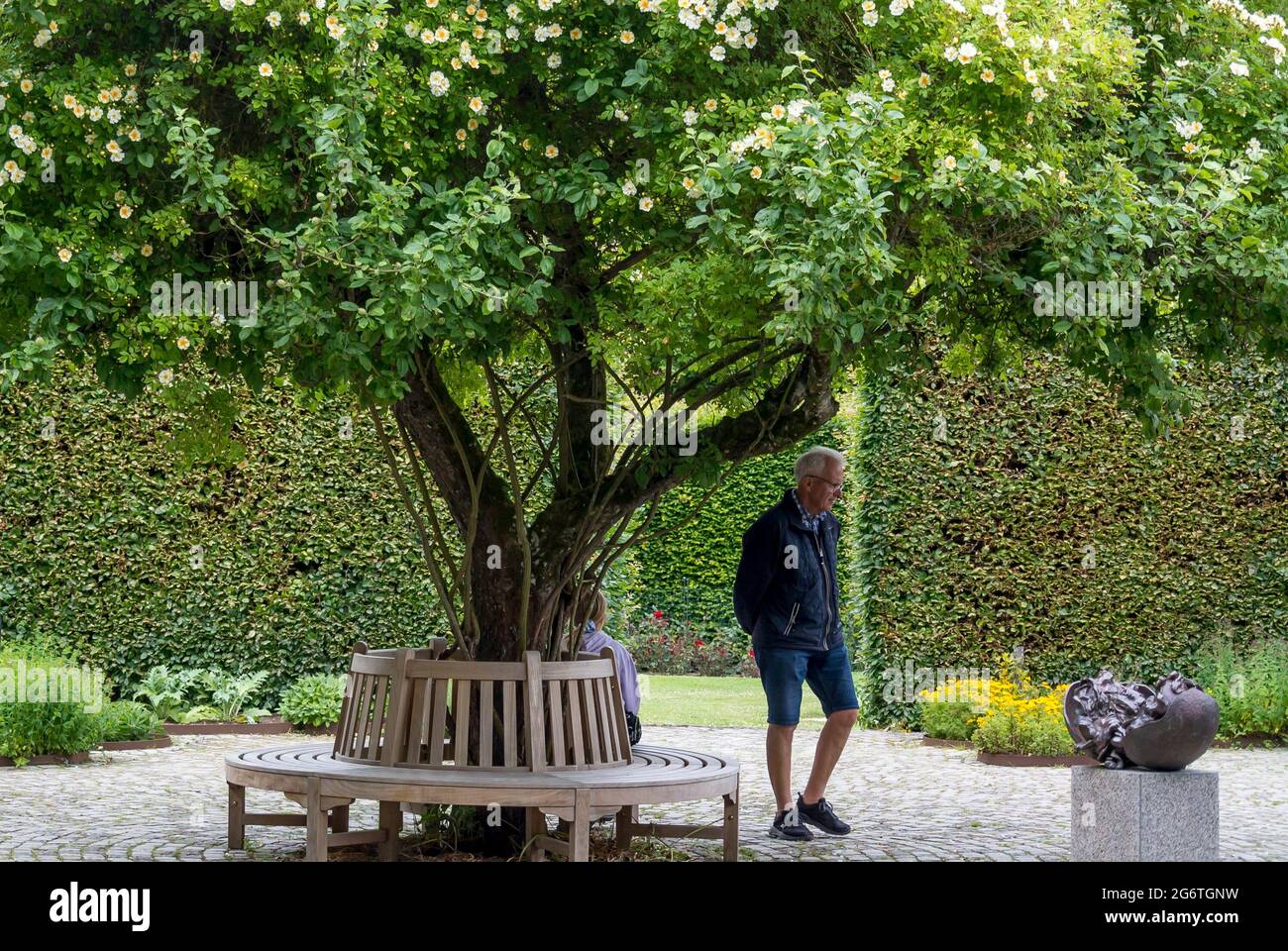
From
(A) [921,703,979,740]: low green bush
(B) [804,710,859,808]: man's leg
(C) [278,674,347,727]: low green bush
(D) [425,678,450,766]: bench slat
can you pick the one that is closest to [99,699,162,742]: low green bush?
(C) [278,674,347,727]: low green bush

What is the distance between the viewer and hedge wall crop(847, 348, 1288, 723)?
11.3 metres

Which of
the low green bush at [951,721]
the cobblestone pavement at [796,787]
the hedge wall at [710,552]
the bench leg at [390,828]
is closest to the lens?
the bench leg at [390,828]

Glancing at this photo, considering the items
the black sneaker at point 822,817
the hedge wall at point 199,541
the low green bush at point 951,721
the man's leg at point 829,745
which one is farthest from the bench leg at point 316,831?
the low green bush at point 951,721

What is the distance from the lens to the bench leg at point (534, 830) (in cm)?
575

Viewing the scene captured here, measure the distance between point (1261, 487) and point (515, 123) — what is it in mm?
8773

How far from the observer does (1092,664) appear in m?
11.3

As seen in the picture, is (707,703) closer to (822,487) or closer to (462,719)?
(822,487)

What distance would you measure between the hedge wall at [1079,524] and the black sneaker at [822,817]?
15.9ft

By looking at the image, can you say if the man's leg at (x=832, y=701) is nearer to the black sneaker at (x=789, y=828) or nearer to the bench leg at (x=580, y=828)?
the black sneaker at (x=789, y=828)

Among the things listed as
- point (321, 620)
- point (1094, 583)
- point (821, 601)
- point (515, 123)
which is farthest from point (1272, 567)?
point (515, 123)

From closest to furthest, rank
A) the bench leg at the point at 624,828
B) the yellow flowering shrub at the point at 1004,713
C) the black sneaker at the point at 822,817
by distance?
the bench leg at the point at 624,828
the black sneaker at the point at 822,817
the yellow flowering shrub at the point at 1004,713

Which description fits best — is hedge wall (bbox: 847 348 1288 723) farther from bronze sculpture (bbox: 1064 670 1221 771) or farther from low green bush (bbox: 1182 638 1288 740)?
bronze sculpture (bbox: 1064 670 1221 771)

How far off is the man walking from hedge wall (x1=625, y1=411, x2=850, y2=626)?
10018mm

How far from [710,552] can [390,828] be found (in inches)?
449
